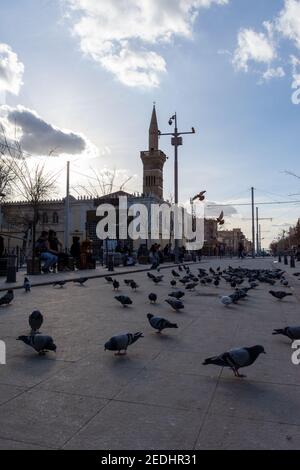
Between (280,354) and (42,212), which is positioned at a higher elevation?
(42,212)

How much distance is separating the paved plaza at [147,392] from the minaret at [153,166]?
7086cm

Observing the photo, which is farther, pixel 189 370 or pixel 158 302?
pixel 158 302

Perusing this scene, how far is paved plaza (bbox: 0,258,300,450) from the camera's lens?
2.69m

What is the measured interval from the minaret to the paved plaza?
232 ft

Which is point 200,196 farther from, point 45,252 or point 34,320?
point 34,320

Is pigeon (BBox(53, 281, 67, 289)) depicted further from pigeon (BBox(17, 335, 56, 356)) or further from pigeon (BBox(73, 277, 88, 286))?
pigeon (BBox(17, 335, 56, 356))

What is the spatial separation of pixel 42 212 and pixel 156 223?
1759 centimetres

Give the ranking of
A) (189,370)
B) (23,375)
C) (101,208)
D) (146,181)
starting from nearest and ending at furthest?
1. (23,375)
2. (189,370)
3. (101,208)
4. (146,181)

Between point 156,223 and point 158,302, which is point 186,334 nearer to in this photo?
point 158,302

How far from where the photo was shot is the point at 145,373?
4.07 m

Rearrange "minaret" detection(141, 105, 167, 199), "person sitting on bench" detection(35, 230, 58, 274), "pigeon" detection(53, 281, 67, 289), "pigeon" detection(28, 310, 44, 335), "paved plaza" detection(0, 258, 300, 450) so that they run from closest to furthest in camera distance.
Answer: "paved plaza" detection(0, 258, 300, 450) → "pigeon" detection(28, 310, 44, 335) → "pigeon" detection(53, 281, 67, 289) → "person sitting on bench" detection(35, 230, 58, 274) → "minaret" detection(141, 105, 167, 199)

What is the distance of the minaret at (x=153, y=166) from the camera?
76625 mm

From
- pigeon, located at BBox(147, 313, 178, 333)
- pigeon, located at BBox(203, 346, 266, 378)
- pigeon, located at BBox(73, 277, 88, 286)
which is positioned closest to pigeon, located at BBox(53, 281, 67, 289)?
pigeon, located at BBox(73, 277, 88, 286)

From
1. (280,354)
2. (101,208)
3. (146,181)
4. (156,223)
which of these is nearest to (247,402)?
(280,354)
